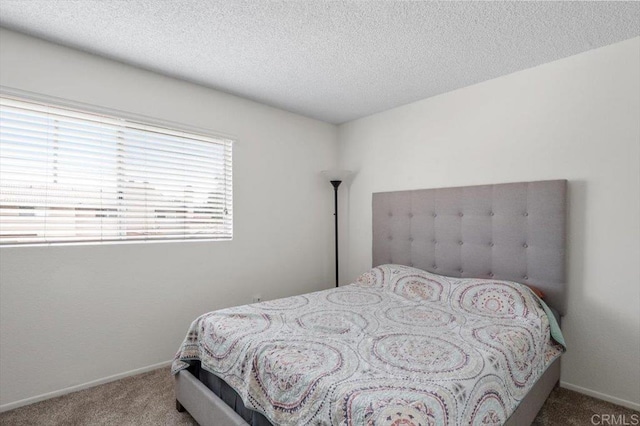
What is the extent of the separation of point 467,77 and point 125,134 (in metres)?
2.60

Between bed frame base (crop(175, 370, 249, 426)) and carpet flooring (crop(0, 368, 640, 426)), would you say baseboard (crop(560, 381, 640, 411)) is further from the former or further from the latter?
bed frame base (crop(175, 370, 249, 426))

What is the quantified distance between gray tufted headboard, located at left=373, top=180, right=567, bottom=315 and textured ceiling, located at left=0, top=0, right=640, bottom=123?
0.90 meters

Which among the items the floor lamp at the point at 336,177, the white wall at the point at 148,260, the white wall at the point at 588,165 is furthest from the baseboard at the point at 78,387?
the white wall at the point at 588,165

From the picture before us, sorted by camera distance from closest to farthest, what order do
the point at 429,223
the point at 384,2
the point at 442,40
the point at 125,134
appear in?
the point at 384,2 < the point at 442,40 < the point at 125,134 < the point at 429,223

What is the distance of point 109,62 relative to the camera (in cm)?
226

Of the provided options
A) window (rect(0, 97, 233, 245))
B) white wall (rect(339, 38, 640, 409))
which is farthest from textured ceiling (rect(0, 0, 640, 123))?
window (rect(0, 97, 233, 245))

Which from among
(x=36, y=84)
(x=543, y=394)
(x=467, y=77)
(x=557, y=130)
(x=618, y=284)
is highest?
(x=467, y=77)

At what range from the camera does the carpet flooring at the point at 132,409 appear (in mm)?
1835

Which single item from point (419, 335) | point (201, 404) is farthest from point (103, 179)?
point (419, 335)

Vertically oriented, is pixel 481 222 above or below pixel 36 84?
below

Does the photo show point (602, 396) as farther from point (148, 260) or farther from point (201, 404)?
point (148, 260)

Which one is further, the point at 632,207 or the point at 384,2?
the point at 632,207

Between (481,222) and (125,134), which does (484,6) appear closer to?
(481,222)

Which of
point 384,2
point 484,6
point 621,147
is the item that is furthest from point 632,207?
point 384,2
